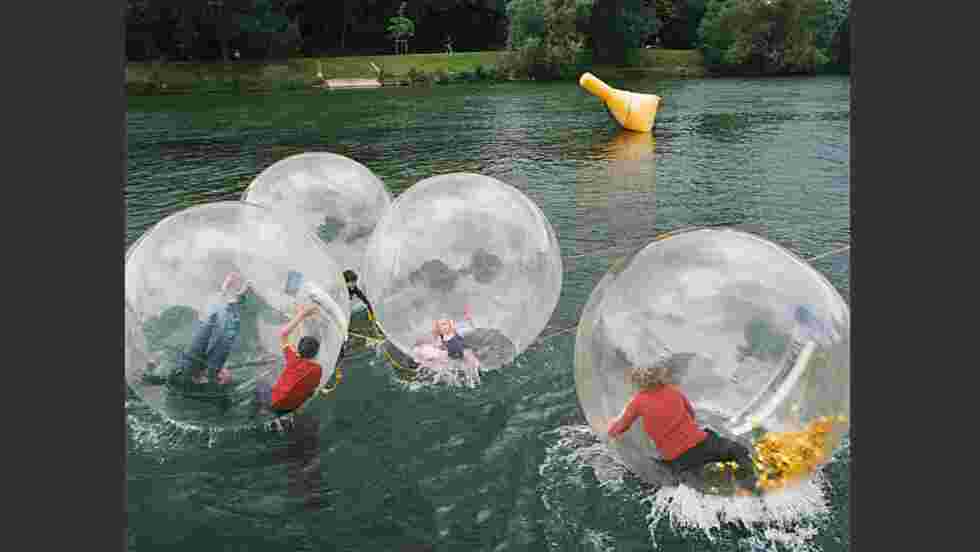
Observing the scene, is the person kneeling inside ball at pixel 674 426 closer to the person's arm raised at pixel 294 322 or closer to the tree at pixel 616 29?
the person's arm raised at pixel 294 322

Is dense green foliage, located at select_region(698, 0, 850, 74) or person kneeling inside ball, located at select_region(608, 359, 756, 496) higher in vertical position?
dense green foliage, located at select_region(698, 0, 850, 74)

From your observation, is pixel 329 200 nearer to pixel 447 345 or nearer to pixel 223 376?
pixel 447 345

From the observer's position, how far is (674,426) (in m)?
5.29

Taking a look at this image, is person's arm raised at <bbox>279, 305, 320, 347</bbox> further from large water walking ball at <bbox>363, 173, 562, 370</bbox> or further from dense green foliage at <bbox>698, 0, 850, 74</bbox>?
dense green foliage at <bbox>698, 0, 850, 74</bbox>

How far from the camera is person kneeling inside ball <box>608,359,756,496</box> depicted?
5273 mm

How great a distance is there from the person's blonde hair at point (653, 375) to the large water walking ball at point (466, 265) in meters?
2.18

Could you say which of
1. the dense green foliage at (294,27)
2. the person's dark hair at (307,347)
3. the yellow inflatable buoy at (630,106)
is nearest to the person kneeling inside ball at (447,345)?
the person's dark hair at (307,347)

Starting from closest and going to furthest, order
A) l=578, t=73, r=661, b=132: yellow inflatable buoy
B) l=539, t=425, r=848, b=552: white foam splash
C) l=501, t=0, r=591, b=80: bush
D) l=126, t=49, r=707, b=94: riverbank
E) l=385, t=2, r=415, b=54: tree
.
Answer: l=539, t=425, r=848, b=552: white foam splash → l=578, t=73, r=661, b=132: yellow inflatable buoy → l=126, t=49, r=707, b=94: riverbank → l=501, t=0, r=591, b=80: bush → l=385, t=2, r=415, b=54: tree

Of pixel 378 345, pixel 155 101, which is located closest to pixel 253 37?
pixel 155 101

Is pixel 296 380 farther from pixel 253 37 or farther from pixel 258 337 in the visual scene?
pixel 253 37

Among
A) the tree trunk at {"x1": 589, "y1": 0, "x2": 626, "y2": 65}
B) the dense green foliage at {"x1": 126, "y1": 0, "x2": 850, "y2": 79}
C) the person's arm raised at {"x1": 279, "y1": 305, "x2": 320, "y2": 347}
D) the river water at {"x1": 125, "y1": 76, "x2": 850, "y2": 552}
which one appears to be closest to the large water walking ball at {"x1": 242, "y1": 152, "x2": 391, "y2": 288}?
the river water at {"x1": 125, "y1": 76, "x2": 850, "y2": 552}

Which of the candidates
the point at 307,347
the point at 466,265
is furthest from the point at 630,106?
the point at 307,347

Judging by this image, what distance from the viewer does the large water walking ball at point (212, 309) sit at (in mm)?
6109

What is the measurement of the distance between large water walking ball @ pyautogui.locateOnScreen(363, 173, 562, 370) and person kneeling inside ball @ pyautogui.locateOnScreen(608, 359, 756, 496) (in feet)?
7.12
